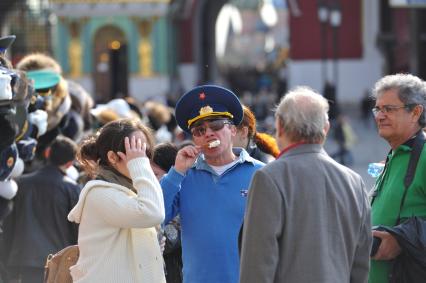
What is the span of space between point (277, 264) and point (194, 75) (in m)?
41.7

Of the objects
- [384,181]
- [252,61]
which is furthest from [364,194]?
[252,61]

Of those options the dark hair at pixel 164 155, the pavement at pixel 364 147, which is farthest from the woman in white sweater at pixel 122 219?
the pavement at pixel 364 147

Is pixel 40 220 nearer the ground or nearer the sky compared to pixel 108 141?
nearer the ground

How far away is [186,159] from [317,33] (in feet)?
120

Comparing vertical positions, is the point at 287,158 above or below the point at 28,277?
above

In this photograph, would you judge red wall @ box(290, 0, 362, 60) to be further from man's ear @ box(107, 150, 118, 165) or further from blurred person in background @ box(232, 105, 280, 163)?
man's ear @ box(107, 150, 118, 165)

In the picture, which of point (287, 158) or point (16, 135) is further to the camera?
Result: point (16, 135)

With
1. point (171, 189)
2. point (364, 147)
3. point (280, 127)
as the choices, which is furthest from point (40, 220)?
point (364, 147)

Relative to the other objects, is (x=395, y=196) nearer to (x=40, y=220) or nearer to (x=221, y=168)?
(x=221, y=168)

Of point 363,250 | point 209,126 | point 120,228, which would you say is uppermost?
point 209,126

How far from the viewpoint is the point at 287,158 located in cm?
479

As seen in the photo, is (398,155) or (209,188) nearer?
(209,188)

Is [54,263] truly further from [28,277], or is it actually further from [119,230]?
[28,277]

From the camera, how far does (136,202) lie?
5035 mm
